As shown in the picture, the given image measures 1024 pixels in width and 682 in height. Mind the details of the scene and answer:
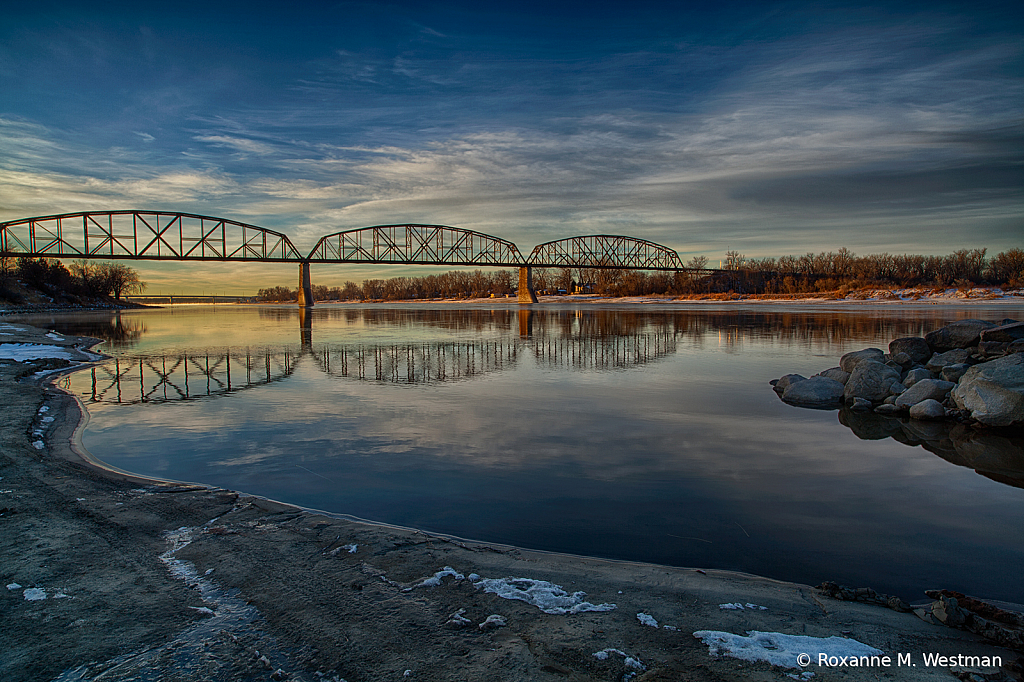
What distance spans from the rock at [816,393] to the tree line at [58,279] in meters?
110

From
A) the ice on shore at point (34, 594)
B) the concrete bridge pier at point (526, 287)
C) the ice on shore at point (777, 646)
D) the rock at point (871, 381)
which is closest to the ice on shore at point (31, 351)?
the ice on shore at point (34, 594)

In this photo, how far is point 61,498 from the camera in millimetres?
6176

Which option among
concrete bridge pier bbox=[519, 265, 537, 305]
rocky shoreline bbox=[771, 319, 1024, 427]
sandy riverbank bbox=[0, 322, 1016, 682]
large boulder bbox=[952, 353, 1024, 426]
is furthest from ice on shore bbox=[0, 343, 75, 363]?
concrete bridge pier bbox=[519, 265, 537, 305]

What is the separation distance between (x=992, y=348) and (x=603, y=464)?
11.7 m

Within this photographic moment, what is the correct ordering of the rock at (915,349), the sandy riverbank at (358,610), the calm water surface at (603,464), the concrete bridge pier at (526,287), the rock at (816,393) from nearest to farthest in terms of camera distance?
the sandy riverbank at (358,610) → the calm water surface at (603,464) → the rock at (816,393) → the rock at (915,349) → the concrete bridge pier at (526,287)

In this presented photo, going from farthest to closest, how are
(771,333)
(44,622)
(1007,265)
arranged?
(1007,265), (771,333), (44,622)

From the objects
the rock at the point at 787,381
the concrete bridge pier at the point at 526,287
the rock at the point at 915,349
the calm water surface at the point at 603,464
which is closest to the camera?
the calm water surface at the point at 603,464

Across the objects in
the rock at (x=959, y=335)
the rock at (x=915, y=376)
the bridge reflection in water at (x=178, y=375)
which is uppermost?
the rock at (x=959, y=335)

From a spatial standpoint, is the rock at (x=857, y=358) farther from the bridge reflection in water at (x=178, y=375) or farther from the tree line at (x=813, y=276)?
the tree line at (x=813, y=276)

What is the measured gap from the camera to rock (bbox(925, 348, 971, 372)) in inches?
524

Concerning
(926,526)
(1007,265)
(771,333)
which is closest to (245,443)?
(926,526)

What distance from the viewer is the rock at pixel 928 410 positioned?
10922mm

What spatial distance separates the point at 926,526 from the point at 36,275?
141002 millimetres

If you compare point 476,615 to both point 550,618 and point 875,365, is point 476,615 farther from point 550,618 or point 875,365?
point 875,365
